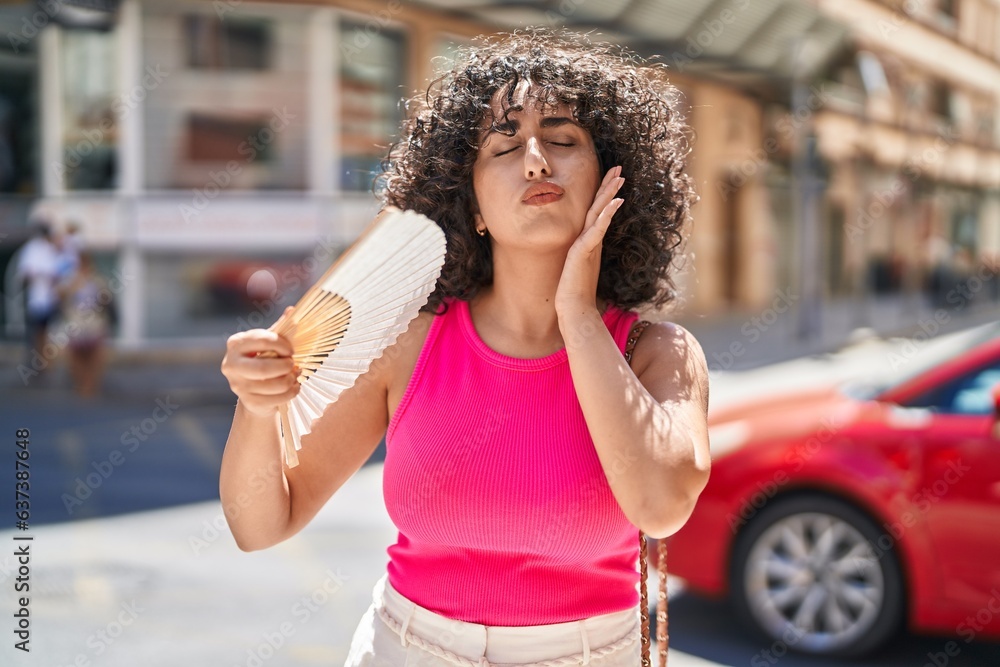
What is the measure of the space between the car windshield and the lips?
3195 millimetres

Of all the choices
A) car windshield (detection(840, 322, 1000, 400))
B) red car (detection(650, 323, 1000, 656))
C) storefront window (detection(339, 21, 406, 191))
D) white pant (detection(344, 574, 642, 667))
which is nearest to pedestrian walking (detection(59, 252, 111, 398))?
storefront window (detection(339, 21, 406, 191))

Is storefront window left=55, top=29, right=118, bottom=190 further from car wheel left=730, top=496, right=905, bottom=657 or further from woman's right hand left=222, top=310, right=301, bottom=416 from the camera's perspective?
woman's right hand left=222, top=310, right=301, bottom=416

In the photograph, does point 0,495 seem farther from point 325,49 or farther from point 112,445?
point 325,49

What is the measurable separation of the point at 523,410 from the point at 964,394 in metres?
3.22

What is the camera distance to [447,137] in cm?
193

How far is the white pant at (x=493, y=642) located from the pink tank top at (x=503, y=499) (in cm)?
2

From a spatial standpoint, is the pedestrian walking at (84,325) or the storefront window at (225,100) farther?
the storefront window at (225,100)

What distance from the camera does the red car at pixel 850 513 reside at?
4.07 meters

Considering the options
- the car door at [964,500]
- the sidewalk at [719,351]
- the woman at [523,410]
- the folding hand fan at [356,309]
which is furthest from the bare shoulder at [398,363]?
the sidewalk at [719,351]

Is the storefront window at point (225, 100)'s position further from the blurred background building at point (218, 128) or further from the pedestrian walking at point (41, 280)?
the pedestrian walking at point (41, 280)

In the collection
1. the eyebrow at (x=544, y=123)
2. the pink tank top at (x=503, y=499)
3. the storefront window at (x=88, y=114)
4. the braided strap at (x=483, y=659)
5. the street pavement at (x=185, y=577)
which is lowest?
the street pavement at (x=185, y=577)

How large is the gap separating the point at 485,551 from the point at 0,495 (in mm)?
6016

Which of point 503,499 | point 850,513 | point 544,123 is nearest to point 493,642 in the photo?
point 503,499

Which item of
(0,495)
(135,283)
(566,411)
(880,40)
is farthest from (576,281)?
(880,40)
